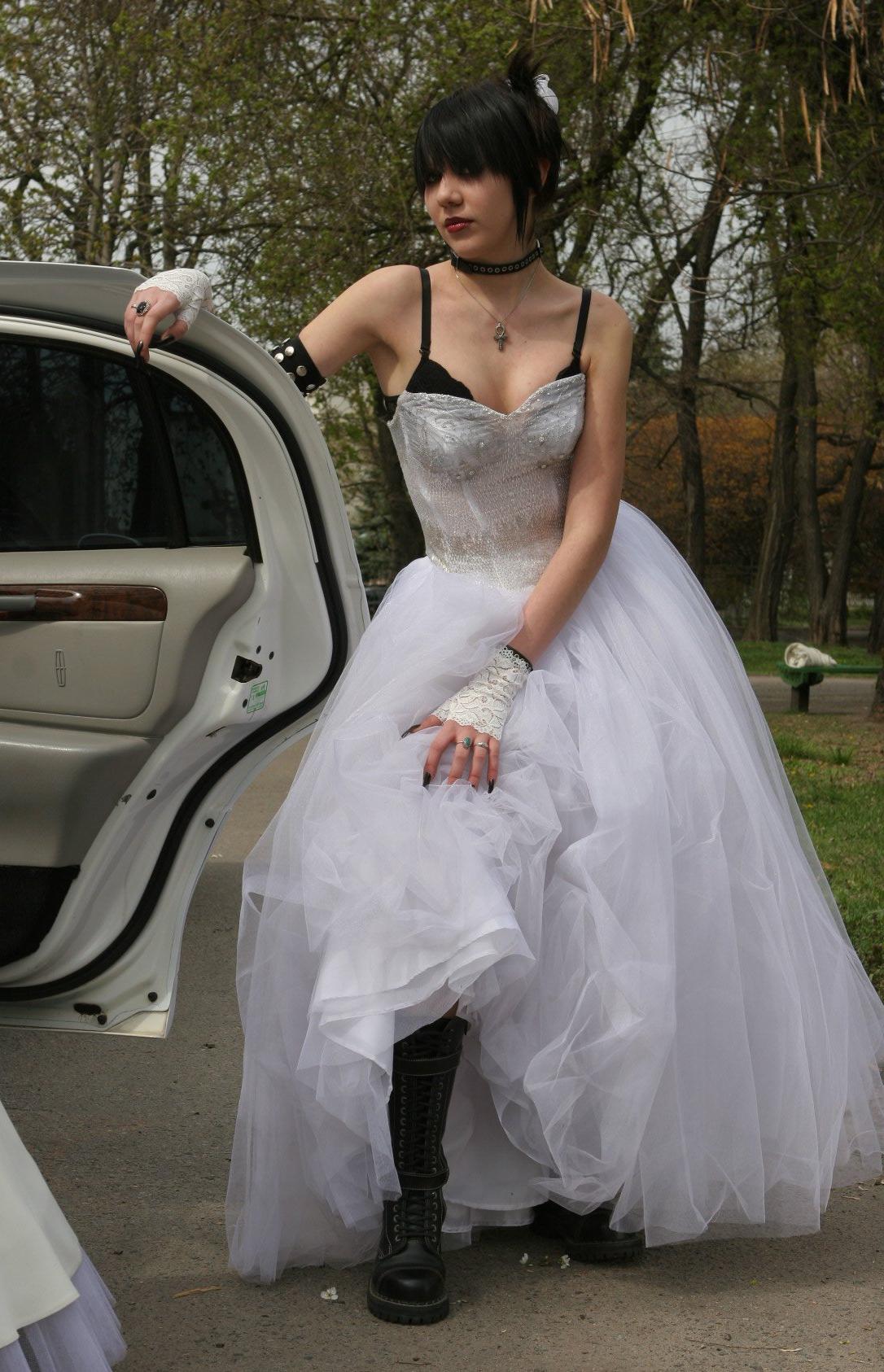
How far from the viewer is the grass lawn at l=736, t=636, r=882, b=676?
61.5ft

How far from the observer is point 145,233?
14.9m

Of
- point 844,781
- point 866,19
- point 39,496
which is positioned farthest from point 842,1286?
point 866,19

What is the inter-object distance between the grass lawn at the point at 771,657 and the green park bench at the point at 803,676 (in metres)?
3.37

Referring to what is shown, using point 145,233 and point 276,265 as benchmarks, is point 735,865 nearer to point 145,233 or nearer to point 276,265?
point 276,265

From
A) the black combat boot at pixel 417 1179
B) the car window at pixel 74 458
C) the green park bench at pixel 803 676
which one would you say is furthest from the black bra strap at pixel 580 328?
the green park bench at pixel 803 676

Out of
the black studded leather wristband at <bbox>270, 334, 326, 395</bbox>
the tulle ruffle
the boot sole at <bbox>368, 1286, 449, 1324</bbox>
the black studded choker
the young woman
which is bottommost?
the boot sole at <bbox>368, 1286, 449, 1324</bbox>

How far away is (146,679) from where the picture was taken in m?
3.59

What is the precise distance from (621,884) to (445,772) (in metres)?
0.39

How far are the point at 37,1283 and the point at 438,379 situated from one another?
1.84 m

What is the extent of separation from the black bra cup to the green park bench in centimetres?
1026

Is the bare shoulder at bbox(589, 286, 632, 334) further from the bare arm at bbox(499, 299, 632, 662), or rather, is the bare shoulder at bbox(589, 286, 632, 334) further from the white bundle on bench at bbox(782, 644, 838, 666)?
the white bundle on bench at bbox(782, 644, 838, 666)

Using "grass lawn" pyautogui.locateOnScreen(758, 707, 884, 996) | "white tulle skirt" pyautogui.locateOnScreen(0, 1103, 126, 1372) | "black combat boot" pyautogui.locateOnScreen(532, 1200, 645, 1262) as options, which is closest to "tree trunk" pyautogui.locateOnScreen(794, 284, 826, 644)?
"grass lawn" pyautogui.locateOnScreen(758, 707, 884, 996)

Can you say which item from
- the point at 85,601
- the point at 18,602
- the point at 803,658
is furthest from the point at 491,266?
the point at 803,658

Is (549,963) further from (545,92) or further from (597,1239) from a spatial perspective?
(545,92)
